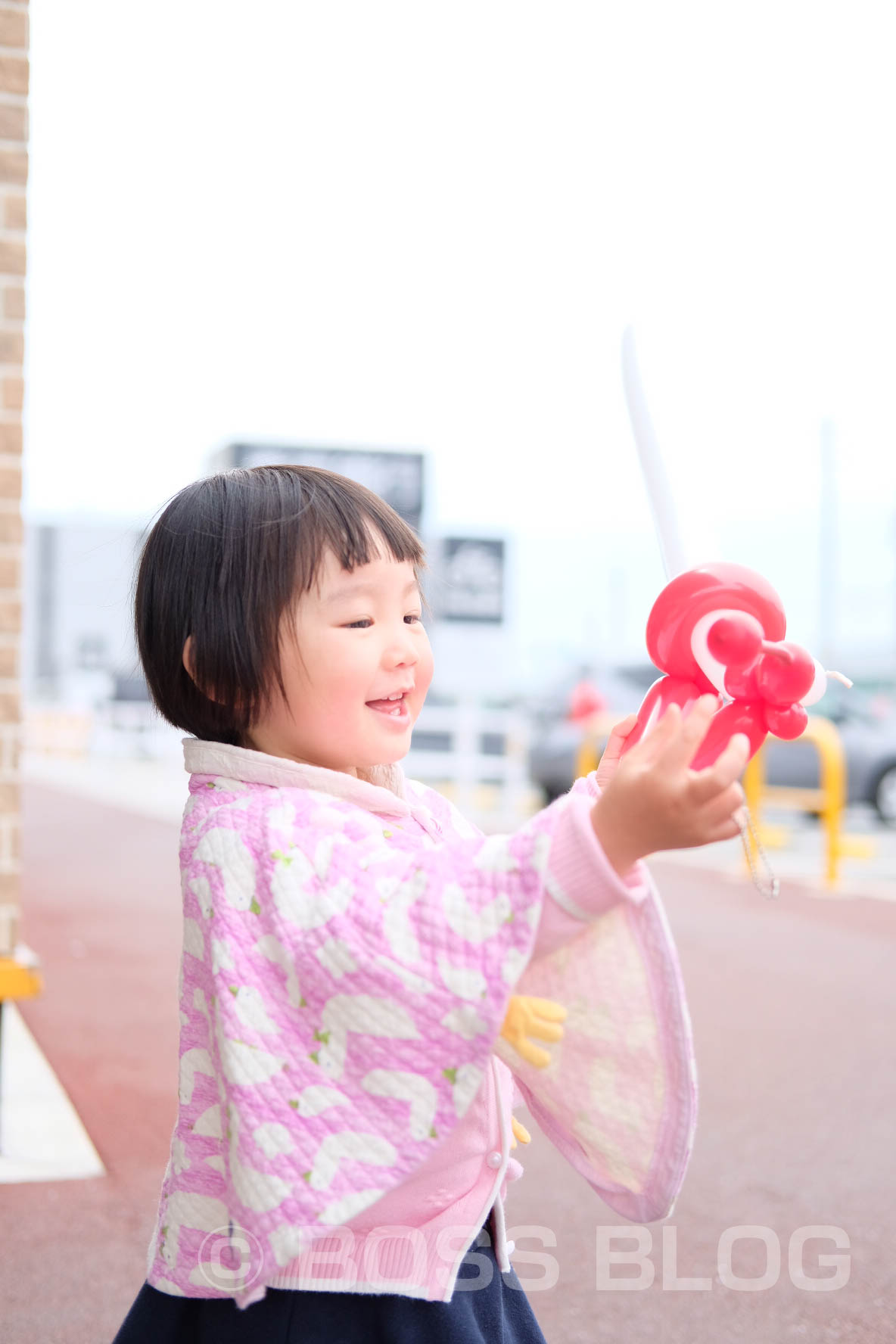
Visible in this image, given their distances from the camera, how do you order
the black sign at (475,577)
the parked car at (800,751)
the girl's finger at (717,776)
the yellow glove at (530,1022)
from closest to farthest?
the girl's finger at (717,776) < the yellow glove at (530,1022) < the parked car at (800,751) < the black sign at (475,577)

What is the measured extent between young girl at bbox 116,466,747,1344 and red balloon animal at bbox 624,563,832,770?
Result: 145 mm

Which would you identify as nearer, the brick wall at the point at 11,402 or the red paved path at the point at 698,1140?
the red paved path at the point at 698,1140

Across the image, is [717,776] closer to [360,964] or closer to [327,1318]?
[360,964]

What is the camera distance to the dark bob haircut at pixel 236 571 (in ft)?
4.83

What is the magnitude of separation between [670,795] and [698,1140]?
2737 mm

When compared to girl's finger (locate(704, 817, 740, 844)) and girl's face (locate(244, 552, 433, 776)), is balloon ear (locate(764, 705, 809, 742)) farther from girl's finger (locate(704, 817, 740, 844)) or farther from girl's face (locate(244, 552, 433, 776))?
girl's face (locate(244, 552, 433, 776))

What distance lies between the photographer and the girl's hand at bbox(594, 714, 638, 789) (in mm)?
1626

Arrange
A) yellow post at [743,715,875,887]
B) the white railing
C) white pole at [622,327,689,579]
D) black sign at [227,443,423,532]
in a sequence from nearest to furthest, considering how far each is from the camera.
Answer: white pole at [622,327,689,579] < yellow post at [743,715,875,887] < black sign at [227,443,423,532] < the white railing

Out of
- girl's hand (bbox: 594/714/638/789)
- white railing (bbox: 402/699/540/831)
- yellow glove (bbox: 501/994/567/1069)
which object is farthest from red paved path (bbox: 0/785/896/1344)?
white railing (bbox: 402/699/540/831)

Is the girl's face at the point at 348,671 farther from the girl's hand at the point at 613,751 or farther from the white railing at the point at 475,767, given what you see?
the white railing at the point at 475,767

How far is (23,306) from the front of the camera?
9.86 feet

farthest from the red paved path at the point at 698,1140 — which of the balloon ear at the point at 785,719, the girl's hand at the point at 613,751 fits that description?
the balloon ear at the point at 785,719

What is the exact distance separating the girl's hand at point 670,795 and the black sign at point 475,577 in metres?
13.0

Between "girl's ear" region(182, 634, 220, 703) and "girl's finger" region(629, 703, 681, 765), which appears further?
"girl's ear" region(182, 634, 220, 703)
